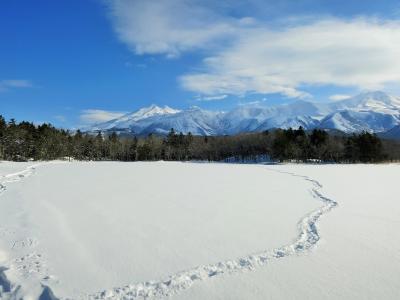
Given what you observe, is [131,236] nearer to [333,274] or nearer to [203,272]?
[203,272]

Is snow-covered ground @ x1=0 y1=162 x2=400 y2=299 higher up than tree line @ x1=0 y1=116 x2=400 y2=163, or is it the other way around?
tree line @ x1=0 y1=116 x2=400 y2=163

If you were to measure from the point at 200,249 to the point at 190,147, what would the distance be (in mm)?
109830

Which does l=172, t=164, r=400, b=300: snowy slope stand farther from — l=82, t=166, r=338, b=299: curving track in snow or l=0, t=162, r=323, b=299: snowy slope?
l=0, t=162, r=323, b=299: snowy slope

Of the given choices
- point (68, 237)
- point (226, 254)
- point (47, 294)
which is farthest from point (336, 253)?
point (68, 237)

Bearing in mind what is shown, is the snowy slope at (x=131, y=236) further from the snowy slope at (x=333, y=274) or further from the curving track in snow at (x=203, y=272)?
the snowy slope at (x=333, y=274)

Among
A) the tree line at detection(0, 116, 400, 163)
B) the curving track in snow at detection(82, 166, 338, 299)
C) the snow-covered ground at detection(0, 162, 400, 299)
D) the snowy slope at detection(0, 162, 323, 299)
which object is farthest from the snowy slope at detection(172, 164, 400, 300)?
the tree line at detection(0, 116, 400, 163)

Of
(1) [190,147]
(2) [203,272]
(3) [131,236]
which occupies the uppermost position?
(1) [190,147]

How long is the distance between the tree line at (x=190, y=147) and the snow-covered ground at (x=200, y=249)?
70741mm

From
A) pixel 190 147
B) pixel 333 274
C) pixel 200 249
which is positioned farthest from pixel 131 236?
pixel 190 147

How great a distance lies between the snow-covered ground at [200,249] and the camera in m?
6.67

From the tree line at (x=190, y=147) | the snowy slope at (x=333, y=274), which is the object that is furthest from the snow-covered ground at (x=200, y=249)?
Result: the tree line at (x=190, y=147)

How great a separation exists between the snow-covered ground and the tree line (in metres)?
70.7

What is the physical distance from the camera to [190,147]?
390ft

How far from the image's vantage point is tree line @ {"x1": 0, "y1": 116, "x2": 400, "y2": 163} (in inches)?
3200
